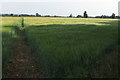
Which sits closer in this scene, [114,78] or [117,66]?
[114,78]

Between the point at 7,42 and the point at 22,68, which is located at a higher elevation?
the point at 7,42

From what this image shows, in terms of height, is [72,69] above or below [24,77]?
above

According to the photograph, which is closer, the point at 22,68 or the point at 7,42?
the point at 22,68

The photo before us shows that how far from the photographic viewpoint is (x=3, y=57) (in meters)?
6.96

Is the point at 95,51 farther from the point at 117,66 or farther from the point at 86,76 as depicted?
the point at 86,76

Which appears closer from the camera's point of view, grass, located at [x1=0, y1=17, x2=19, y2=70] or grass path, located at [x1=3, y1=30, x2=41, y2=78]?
grass path, located at [x1=3, y1=30, x2=41, y2=78]

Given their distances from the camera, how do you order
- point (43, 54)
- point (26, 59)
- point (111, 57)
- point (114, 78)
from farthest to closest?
point (26, 59)
point (43, 54)
point (111, 57)
point (114, 78)

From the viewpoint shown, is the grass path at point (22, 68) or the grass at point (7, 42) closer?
the grass path at point (22, 68)

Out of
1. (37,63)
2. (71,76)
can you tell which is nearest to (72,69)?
(71,76)

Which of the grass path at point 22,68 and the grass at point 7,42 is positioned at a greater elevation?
the grass at point 7,42

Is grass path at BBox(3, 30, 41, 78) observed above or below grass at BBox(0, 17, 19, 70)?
below

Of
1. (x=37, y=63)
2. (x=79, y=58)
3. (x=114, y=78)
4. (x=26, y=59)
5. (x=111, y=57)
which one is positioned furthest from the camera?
(x=26, y=59)

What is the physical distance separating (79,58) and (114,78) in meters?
1.29

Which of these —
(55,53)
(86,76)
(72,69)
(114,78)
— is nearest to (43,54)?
(55,53)
